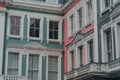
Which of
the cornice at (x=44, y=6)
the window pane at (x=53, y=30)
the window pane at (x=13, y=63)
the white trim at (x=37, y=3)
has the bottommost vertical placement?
the window pane at (x=13, y=63)

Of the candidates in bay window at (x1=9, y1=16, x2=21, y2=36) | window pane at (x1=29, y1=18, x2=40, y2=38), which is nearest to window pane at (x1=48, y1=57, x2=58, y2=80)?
window pane at (x1=29, y1=18, x2=40, y2=38)

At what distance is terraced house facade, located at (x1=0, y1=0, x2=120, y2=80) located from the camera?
23.4m

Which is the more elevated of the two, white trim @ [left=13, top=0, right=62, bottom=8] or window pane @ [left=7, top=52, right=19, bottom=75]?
white trim @ [left=13, top=0, right=62, bottom=8]

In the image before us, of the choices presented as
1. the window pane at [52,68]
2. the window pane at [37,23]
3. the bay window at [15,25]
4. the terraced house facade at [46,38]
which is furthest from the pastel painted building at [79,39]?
the bay window at [15,25]

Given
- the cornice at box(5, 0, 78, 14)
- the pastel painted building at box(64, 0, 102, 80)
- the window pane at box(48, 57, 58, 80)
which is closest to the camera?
the pastel painted building at box(64, 0, 102, 80)

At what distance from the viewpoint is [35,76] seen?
2662 cm

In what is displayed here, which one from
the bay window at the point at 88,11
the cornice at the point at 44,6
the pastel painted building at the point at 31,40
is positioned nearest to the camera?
the bay window at the point at 88,11

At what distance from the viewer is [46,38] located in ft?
90.2

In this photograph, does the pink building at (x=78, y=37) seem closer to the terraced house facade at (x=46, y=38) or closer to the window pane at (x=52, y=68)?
the terraced house facade at (x=46, y=38)

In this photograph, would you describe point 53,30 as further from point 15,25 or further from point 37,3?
point 15,25

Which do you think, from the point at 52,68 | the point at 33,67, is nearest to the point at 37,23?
the point at 33,67

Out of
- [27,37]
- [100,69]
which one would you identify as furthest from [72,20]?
[100,69]

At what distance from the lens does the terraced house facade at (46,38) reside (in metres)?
23.4

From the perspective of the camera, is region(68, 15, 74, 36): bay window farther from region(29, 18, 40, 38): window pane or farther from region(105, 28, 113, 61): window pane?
region(105, 28, 113, 61): window pane
